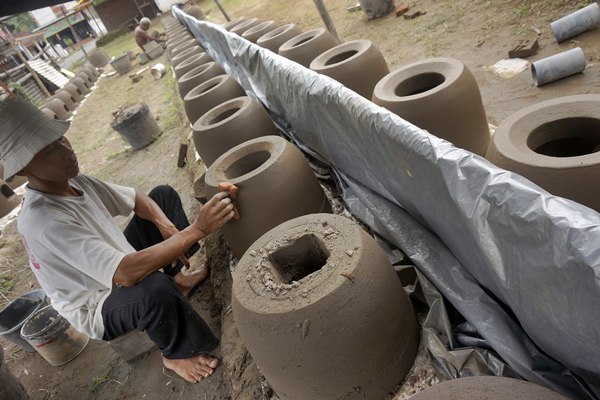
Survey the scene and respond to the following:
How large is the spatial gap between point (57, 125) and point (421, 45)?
20.0ft

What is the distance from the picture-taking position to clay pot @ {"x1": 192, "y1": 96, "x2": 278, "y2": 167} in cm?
385

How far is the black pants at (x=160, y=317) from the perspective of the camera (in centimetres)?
273

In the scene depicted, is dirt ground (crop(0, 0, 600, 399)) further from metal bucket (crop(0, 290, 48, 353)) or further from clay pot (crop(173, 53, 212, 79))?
clay pot (crop(173, 53, 212, 79))

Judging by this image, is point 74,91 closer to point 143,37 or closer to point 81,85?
point 81,85

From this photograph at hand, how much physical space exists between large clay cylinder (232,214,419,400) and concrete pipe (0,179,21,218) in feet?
26.0

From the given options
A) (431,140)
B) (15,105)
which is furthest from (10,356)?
(431,140)

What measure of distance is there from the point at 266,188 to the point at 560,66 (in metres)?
3.92

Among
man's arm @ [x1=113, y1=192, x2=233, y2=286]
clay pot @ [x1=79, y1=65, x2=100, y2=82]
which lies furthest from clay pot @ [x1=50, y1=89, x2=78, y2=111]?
man's arm @ [x1=113, y1=192, x2=233, y2=286]

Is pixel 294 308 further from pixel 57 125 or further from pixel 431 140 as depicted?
pixel 57 125

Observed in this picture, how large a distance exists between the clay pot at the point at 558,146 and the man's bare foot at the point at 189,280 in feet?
10.1

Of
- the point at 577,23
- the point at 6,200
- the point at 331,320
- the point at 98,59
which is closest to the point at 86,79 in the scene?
the point at 98,59

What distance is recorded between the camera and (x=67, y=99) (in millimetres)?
15234

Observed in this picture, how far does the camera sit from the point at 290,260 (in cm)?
225

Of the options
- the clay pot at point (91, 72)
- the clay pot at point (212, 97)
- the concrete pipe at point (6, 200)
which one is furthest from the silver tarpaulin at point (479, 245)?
the clay pot at point (91, 72)
